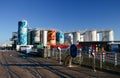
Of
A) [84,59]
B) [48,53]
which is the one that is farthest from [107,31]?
[84,59]

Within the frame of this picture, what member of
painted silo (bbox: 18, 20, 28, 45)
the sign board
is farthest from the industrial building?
the sign board

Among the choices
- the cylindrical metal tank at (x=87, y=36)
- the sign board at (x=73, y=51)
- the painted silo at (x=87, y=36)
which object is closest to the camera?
the sign board at (x=73, y=51)

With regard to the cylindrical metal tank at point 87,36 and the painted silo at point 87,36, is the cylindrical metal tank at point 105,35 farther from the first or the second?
the cylindrical metal tank at point 87,36

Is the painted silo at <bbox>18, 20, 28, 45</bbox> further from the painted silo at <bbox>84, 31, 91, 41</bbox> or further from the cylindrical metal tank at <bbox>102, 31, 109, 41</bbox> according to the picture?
the cylindrical metal tank at <bbox>102, 31, 109, 41</bbox>

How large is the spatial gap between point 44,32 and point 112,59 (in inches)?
6008

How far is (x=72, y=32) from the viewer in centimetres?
19775

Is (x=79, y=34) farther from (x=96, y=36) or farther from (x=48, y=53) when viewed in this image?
(x=48, y=53)

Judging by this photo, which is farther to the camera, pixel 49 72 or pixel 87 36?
pixel 87 36

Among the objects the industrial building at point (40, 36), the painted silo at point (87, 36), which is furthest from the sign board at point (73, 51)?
the painted silo at point (87, 36)

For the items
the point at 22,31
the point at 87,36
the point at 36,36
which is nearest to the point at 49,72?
the point at 22,31

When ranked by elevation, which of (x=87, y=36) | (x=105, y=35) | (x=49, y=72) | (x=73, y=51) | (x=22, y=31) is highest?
(x=22, y=31)

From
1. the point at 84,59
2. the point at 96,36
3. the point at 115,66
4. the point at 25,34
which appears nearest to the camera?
the point at 115,66

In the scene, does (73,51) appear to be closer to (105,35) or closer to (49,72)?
(49,72)

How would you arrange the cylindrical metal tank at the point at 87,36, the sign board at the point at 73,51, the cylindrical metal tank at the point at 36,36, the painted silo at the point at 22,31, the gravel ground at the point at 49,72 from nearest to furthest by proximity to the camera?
the gravel ground at the point at 49,72
the sign board at the point at 73,51
the painted silo at the point at 22,31
the cylindrical metal tank at the point at 36,36
the cylindrical metal tank at the point at 87,36
